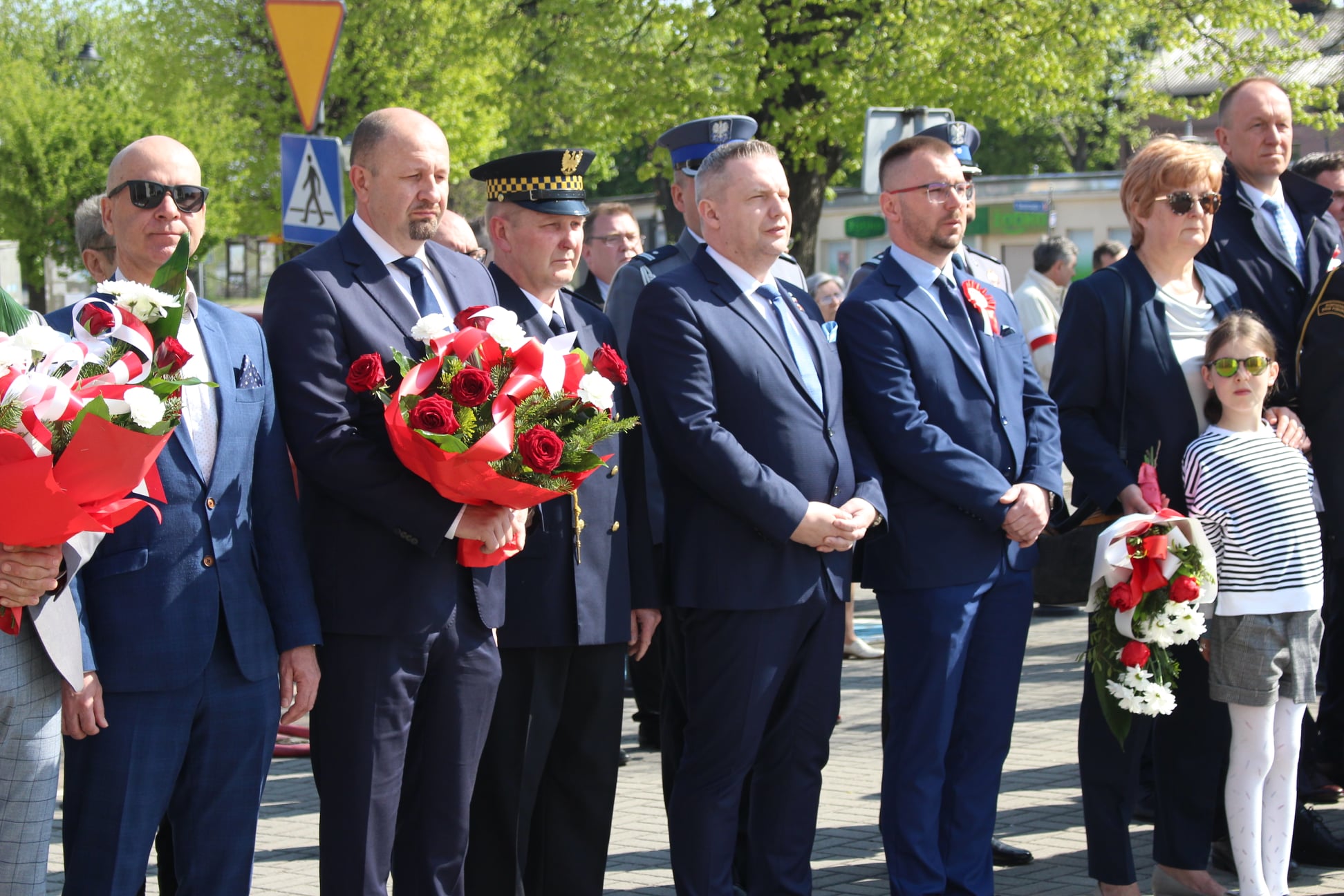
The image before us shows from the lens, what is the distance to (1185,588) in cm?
461

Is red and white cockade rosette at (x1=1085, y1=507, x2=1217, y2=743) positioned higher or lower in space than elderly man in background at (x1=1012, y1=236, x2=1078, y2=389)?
lower

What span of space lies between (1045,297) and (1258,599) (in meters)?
6.36

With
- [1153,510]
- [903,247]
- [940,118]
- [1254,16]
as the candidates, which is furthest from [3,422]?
[1254,16]

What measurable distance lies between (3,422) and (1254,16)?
17603mm

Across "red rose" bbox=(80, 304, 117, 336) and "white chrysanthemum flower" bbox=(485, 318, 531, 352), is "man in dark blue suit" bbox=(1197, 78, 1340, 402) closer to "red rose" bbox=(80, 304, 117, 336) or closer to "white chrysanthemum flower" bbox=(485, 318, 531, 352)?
"white chrysanthemum flower" bbox=(485, 318, 531, 352)

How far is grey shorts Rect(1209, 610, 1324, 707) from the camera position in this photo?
4.82m

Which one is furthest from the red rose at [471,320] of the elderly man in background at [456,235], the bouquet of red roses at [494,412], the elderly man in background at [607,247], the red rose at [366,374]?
the elderly man in background at [607,247]

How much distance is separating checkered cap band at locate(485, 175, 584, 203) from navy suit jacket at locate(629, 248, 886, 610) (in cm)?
38

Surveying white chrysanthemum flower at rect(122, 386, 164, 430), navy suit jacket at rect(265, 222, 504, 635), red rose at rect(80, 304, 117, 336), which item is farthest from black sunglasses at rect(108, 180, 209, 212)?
white chrysanthemum flower at rect(122, 386, 164, 430)

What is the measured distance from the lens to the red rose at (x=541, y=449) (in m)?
3.50

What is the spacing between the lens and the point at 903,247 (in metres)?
5.05

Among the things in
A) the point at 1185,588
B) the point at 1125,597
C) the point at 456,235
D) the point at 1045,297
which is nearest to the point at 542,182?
the point at 456,235

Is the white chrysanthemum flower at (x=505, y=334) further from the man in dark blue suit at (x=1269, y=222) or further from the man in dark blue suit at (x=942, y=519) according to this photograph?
the man in dark blue suit at (x=1269, y=222)

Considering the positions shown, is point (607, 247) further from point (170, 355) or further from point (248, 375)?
point (170, 355)
